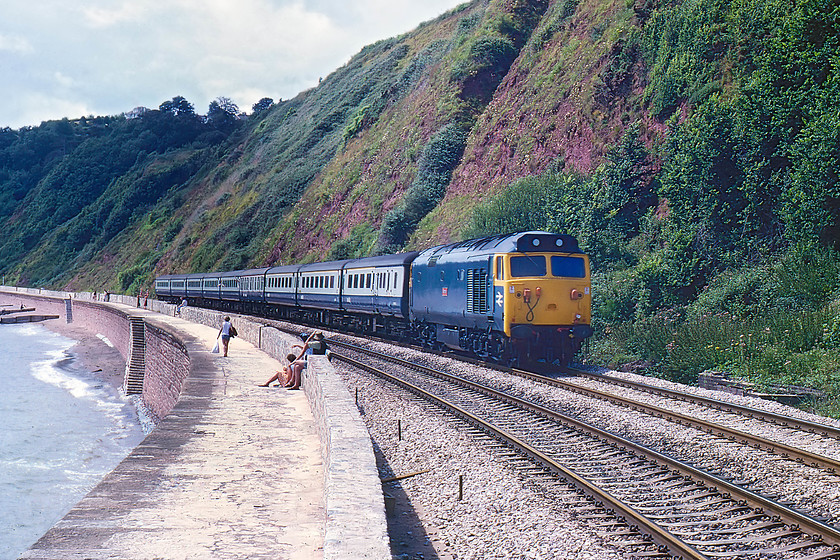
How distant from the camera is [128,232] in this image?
104500 mm

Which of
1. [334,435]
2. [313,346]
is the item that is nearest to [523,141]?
[313,346]

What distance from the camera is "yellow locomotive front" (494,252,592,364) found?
17.0m

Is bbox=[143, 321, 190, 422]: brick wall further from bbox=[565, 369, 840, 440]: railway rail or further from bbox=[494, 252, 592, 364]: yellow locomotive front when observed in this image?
bbox=[565, 369, 840, 440]: railway rail

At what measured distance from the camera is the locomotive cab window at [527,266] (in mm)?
17094

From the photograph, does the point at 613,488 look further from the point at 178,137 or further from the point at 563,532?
the point at 178,137

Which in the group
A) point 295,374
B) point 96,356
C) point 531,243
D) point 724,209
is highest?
point 724,209

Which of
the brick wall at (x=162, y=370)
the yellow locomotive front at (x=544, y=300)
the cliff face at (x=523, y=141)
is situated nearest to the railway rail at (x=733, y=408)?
the yellow locomotive front at (x=544, y=300)

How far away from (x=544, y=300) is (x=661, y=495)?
9.20m

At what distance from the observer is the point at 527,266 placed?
1719 cm

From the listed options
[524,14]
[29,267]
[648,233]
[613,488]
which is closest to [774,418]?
[613,488]

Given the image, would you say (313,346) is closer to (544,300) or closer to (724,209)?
(544,300)

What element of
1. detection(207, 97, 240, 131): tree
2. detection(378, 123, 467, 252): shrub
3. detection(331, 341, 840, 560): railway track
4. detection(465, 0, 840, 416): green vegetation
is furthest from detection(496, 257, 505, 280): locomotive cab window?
detection(207, 97, 240, 131): tree

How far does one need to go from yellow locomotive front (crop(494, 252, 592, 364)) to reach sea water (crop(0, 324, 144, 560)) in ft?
35.2

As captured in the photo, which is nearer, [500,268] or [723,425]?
[723,425]
